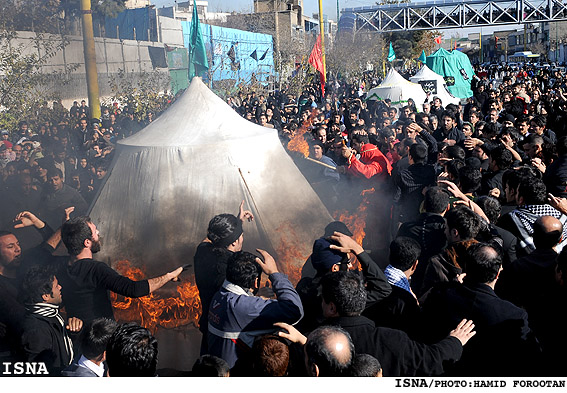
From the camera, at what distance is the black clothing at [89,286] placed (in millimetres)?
3906

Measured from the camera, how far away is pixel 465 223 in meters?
3.98

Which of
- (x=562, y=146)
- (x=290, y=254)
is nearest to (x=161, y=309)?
(x=290, y=254)

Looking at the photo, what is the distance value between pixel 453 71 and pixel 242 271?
2103 cm

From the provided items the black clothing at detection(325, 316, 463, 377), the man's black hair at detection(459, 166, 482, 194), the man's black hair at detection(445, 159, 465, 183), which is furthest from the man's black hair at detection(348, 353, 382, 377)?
the man's black hair at detection(445, 159, 465, 183)

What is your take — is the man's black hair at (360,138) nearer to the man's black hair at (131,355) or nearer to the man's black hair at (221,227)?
the man's black hair at (221,227)

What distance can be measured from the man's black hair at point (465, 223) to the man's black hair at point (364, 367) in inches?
68.6

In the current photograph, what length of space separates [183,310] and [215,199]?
1.12 m

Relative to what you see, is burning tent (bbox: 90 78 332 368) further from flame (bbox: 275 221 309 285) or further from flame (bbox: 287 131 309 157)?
flame (bbox: 287 131 309 157)

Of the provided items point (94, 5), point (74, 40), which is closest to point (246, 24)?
point (94, 5)

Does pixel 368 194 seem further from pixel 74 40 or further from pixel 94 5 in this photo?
pixel 94 5

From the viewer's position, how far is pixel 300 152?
8.93 m

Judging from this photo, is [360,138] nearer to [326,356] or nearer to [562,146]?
[562,146]

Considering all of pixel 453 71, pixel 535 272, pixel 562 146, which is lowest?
pixel 535 272

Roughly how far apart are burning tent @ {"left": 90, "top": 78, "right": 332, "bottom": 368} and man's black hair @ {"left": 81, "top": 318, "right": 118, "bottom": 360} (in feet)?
7.31
